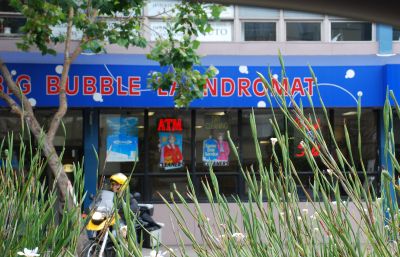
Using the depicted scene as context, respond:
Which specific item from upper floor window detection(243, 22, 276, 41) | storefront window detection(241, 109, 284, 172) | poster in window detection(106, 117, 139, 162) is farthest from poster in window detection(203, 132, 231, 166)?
upper floor window detection(243, 22, 276, 41)

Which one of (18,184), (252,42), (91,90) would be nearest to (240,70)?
(252,42)

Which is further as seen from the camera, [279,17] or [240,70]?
[279,17]

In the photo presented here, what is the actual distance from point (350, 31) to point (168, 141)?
16.0ft

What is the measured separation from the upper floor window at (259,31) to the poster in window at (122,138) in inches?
127

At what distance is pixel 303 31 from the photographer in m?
17.3

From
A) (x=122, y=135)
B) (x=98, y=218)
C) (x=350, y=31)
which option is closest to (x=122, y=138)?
(x=122, y=135)

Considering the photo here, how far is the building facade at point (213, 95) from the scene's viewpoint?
1545 cm

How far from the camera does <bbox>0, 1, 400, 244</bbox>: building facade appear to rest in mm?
15445

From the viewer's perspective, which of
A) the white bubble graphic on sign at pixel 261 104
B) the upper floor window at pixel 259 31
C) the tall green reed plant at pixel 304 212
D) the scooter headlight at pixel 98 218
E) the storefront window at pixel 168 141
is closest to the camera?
the tall green reed plant at pixel 304 212

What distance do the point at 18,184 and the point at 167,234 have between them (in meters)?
12.8

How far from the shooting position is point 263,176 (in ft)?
9.83

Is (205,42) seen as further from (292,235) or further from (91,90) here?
(292,235)

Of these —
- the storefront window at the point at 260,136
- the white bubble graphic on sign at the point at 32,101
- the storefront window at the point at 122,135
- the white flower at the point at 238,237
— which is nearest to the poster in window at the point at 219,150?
the storefront window at the point at 260,136

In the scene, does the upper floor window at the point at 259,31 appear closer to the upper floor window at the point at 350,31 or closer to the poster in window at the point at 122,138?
the upper floor window at the point at 350,31
